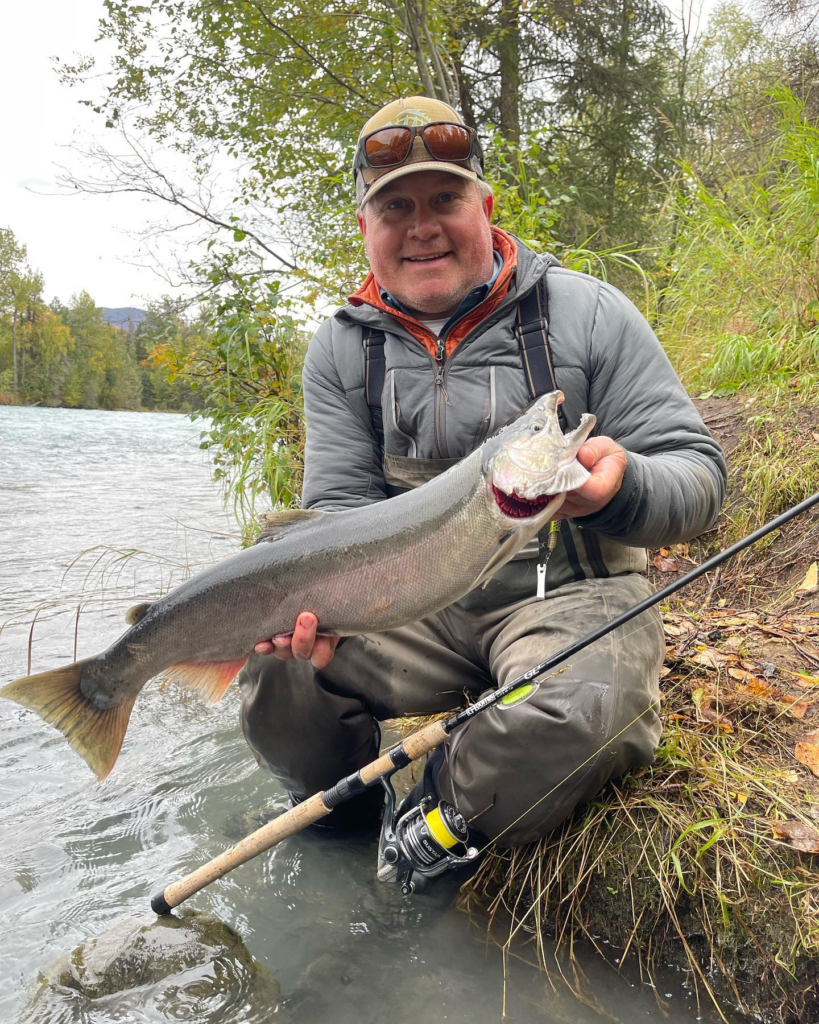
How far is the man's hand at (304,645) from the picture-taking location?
239cm

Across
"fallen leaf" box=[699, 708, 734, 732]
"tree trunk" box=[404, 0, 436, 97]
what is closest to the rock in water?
"fallen leaf" box=[699, 708, 734, 732]

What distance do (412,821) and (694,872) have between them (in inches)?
32.7

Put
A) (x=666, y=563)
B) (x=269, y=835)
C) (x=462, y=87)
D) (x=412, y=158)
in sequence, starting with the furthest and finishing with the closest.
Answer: (x=462, y=87) → (x=666, y=563) → (x=412, y=158) → (x=269, y=835)

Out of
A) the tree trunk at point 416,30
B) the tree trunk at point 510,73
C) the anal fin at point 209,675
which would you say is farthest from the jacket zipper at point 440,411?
the tree trunk at point 510,73

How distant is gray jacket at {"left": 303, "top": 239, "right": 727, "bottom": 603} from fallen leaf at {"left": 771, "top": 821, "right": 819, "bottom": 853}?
834mm

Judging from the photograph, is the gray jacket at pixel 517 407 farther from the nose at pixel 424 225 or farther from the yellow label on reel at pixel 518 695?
the yellow label on reel at pixel 518 695

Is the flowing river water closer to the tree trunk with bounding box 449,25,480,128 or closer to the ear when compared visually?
the ear

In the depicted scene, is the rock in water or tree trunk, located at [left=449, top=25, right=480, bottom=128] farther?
tree trunk, located at [left=449, top=25, right=480, bottom=128]

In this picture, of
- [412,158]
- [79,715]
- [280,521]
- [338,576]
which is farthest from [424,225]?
[79,715]

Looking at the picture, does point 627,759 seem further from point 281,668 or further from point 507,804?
point 281,668

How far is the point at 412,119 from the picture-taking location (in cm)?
297

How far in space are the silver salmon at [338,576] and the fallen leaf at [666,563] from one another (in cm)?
216

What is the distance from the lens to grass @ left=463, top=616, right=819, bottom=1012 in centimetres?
210

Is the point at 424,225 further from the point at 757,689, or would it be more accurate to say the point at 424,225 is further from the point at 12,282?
the point at 12,282
